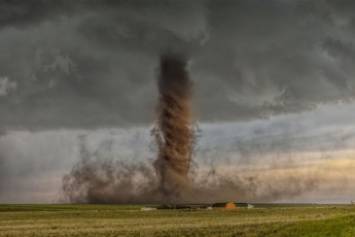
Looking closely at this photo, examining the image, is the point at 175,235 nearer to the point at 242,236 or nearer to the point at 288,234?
the point at 242,236

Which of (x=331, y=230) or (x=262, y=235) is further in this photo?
(x=262, y=235)

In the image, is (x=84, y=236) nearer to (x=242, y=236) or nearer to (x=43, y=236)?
(x=43, y=236)

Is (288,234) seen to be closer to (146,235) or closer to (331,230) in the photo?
(331,230)

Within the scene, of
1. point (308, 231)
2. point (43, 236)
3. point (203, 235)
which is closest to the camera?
point (308, 231)

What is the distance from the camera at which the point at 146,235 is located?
183 ft

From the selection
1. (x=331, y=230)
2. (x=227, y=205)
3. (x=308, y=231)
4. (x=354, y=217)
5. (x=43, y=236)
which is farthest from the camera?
(x=227, y=205)

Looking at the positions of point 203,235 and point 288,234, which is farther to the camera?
point 203,235

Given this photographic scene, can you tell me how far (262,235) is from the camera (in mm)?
50031

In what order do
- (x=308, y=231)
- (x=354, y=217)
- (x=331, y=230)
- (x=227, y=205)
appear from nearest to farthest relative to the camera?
(x=331, y=230), (x=308, y=231), (x=354, y=217), (x=227, y=205)

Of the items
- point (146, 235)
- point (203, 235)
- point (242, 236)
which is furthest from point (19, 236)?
point (242, 236)

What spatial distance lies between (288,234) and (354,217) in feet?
23.7

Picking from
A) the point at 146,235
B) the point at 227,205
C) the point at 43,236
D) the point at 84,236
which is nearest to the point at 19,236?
the point at 43,236

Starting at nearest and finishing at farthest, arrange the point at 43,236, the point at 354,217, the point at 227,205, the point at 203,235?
the point at 354,217 → the point at 203,235 → the point at 43,236 → the point at 227,205

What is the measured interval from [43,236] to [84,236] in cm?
489
